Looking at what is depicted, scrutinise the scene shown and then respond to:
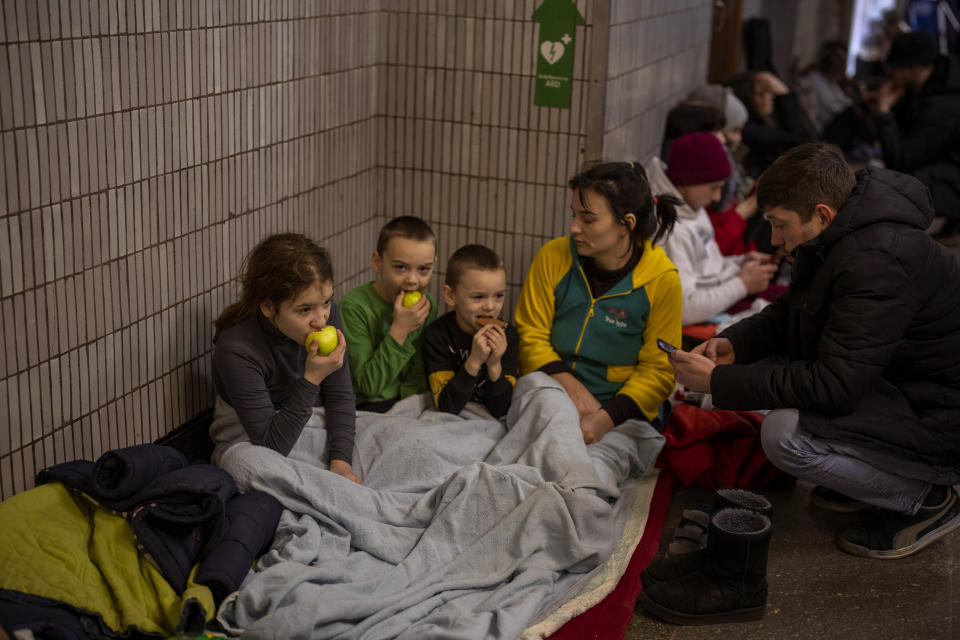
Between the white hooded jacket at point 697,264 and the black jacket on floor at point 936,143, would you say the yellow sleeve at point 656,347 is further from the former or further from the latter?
the black jacket on floor at point 936,143

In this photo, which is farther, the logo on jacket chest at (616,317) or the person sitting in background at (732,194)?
the person sitting in background at (732,194)

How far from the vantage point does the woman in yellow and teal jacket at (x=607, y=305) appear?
332cm

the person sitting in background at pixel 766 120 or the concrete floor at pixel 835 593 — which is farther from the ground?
the person sitting in background at pixel 766 120

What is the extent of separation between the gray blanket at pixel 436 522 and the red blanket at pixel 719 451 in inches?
5.5

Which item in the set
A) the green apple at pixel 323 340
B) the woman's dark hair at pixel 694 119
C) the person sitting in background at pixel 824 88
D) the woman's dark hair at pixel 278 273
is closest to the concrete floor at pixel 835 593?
the green apple at pixel 323 340

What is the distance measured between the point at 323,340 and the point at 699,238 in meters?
1.89

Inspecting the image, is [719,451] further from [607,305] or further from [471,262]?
[471,262]

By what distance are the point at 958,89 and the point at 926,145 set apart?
0.45m

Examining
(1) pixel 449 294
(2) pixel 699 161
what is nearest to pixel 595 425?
(1) pixel 449 294

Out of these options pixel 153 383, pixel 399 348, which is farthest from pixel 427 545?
pixel 153 383

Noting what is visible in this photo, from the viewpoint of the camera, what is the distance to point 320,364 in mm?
2867

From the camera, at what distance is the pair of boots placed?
259 cm

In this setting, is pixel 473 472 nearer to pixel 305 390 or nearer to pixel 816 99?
pixel 305 390

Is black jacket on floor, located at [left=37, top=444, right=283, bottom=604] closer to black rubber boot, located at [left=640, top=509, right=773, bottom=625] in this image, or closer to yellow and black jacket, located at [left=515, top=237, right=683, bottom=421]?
black rubber boot, located at [left=640, top=509, right=773, bottom=625]
